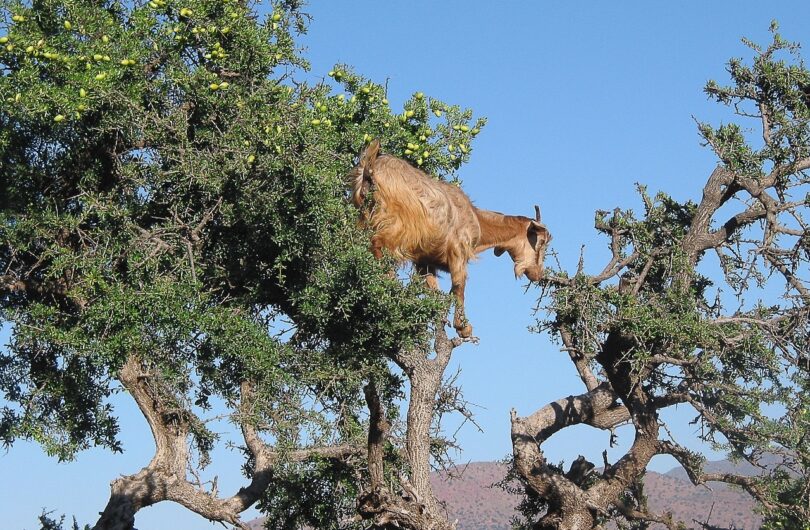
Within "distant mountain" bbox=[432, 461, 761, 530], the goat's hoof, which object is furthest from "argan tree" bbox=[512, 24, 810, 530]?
"distant mountain" bbox=[432, 461, 761, 530]

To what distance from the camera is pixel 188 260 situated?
1073 cm

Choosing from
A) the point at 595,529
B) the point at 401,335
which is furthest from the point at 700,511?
the point at 401,335

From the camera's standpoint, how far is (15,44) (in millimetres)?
10461

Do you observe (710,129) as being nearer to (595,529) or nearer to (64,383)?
(595,529)

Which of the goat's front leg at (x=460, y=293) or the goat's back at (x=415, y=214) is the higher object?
the goat's back at (x=415, y=214)

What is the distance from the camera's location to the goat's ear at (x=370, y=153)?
39.8ft

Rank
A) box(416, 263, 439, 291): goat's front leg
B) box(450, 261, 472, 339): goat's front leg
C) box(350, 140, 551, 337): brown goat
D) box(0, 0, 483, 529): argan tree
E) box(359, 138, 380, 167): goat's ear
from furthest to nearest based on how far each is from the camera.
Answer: box(416, 263, 439, 291): goat's front leg
box(450, 261, 472, 339): goat's front leg
box(350, 140, 551, 337): brown goat
box(359, 138, 380, 167): goat's ear
box(0, 0, 483, 529): argan tree

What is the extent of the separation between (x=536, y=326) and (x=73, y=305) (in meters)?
5.74

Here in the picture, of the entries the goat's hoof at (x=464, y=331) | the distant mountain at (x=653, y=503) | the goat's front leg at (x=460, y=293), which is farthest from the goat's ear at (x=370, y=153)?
the distant mountain at (x=653, y=503)

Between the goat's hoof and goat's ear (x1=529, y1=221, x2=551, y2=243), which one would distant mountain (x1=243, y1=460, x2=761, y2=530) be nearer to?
goat's ear (x1=529, y1=221, x2=551, y2=243)

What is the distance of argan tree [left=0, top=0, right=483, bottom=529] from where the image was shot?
33.9 ft

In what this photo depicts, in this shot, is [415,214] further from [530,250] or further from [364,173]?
[530,250]

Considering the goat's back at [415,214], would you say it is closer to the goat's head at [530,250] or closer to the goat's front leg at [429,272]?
the goat's front leg at [429,272]

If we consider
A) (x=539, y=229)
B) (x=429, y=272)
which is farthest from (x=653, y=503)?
(x=429, y=272)
